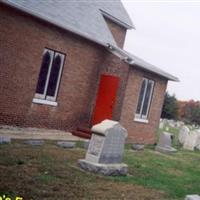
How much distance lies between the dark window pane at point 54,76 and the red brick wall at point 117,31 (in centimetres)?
830

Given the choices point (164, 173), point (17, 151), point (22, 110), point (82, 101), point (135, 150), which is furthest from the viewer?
point (82, 101)

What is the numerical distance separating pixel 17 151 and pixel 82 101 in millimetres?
8011

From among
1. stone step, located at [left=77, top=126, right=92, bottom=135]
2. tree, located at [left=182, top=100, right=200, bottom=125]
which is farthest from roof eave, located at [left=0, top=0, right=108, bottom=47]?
tree, located at [left=182, top=100, right=200, bottom=125]

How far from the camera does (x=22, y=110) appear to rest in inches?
601

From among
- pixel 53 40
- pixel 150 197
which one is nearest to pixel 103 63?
pixel 53 40

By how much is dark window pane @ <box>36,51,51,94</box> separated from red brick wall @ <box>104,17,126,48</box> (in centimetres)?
878


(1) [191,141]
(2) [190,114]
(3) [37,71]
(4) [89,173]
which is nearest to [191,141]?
(1) [191,141]

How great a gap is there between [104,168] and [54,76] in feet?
24.6

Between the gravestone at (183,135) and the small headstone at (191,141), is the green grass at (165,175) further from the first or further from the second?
the gravestone at (183,135)

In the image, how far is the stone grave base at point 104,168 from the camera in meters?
9.96

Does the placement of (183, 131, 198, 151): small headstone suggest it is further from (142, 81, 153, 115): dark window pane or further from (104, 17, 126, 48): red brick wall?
(104, 17, 126, 48): red brick wall

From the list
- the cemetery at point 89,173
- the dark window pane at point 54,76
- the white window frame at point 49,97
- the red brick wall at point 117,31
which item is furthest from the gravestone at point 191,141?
the dark window pane at point 54,76

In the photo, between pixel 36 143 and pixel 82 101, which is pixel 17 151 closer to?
pixel 36 143

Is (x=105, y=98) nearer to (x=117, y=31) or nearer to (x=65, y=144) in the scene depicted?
(x=65, y=144)
